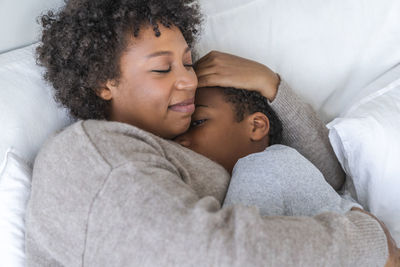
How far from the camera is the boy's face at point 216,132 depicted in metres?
1.26

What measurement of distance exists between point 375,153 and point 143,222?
78 centimetres

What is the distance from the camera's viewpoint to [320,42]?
1556 millimetres

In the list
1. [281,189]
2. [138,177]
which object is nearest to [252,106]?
[281,189]

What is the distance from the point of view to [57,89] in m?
1.20

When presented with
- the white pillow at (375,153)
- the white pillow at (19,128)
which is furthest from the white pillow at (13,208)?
the white pillow at (375,153)

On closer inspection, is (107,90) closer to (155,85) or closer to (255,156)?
(155,85)

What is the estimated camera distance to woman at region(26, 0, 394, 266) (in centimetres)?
76

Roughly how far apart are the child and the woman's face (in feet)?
0.34

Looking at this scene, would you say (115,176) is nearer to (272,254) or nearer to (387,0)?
(272,254)

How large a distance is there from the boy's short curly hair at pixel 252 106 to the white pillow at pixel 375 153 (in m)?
0.17

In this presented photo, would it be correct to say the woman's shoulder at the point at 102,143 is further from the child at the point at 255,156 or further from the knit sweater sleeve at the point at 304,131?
the knit sweater sleeve at the point at 304,131

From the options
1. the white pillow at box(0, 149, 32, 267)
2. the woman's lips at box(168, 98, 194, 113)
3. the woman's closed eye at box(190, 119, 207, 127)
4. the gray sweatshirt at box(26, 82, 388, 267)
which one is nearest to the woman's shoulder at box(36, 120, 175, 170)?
the gray sweatshirt at box(26, 82, 388, 267)

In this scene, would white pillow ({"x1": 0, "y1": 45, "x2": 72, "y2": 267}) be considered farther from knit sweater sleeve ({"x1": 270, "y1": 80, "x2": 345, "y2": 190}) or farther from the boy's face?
knit sweater sleeve ({"x1": 270, "y1": 80, "x2": 345, "y2": 190})

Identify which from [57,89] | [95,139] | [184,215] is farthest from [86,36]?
[184,215]
